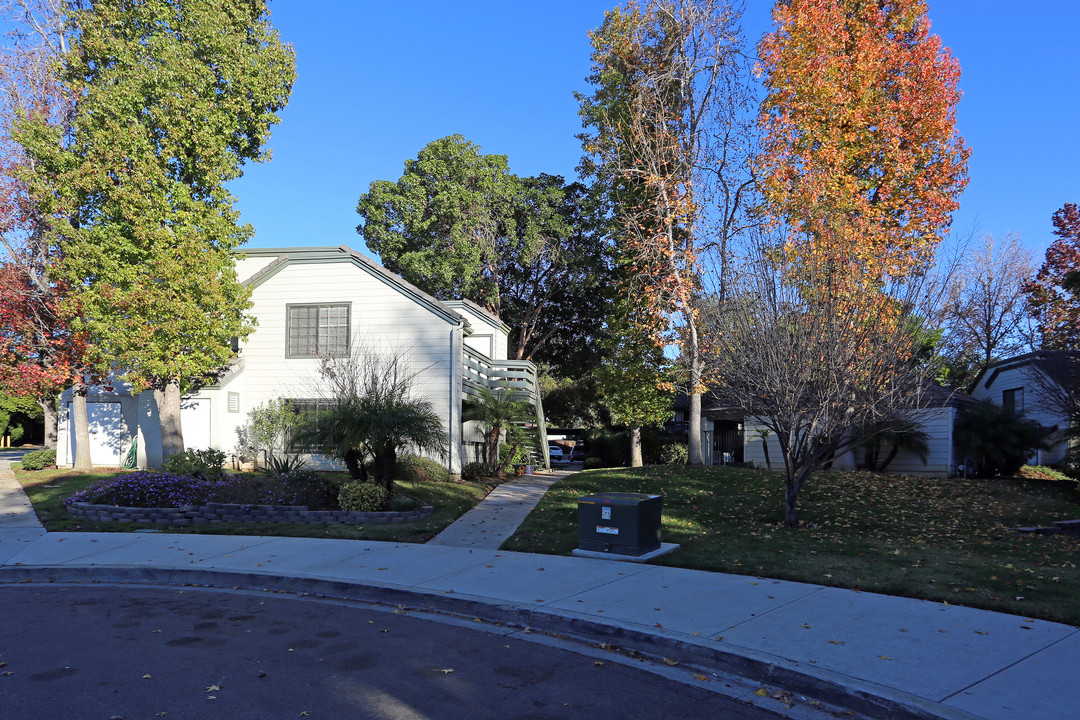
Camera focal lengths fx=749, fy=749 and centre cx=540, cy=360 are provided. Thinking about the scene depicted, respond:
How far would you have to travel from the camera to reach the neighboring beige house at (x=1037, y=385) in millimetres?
16858

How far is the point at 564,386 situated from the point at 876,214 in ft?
68.8

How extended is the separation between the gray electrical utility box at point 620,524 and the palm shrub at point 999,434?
1506cm

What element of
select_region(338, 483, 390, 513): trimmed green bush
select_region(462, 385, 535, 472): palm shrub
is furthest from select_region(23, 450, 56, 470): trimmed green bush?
select_region(338, 483, 390, 513): trimmed green bush

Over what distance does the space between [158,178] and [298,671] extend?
17.1m

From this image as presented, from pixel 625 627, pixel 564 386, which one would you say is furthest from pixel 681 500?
pixel 564 386

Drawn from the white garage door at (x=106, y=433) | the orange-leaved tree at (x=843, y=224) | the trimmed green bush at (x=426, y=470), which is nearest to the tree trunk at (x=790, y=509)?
the orange-leaved tree at (x=843, y=224)

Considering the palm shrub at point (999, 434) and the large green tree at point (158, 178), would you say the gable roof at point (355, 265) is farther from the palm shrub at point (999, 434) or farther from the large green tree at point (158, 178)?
the palm shrub at point (999, 434)

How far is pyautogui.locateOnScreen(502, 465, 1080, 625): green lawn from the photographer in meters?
8.16

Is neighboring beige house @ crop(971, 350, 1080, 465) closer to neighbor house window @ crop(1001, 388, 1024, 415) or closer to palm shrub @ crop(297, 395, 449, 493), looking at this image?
neighbor house window @ crop(1001, 388, 1024, 415)

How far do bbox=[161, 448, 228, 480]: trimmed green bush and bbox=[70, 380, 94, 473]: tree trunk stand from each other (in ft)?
17.3

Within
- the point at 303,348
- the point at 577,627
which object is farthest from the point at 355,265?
the point at 577,627

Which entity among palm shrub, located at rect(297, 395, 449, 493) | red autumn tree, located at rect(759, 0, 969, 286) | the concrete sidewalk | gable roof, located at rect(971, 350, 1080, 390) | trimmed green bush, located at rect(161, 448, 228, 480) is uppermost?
red autumn tree, located at rect(759, 0, 969, 286)

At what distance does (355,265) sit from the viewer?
22078 mm

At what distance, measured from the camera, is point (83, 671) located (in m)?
5.64
